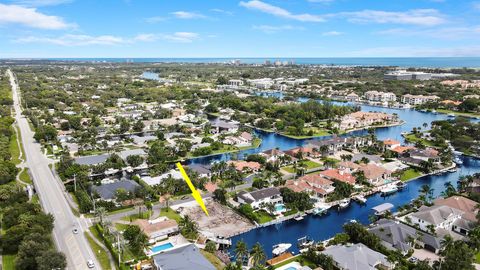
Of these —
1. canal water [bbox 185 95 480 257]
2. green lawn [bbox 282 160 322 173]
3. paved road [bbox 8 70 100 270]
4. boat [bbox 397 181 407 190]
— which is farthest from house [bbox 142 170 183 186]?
boat [bbox 397 181 407 190]

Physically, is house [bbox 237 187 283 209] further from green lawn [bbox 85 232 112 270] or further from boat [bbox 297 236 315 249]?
green lawn [bbox 85 232 112 270]

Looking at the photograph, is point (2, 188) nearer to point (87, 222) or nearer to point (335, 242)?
point (87, 222)

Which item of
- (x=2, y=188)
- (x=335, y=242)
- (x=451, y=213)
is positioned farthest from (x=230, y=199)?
(x=2, y=188)

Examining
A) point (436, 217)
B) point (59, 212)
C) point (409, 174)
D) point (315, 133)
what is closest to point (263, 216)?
point (436, 217)

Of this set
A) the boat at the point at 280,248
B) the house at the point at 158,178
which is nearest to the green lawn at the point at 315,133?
the house at the point at 158,178

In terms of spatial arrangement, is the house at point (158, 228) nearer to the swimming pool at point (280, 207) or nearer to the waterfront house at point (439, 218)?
the swimming pool at point (280, 207)

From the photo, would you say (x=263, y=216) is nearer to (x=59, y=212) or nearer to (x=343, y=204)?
(x=343, y=204)
